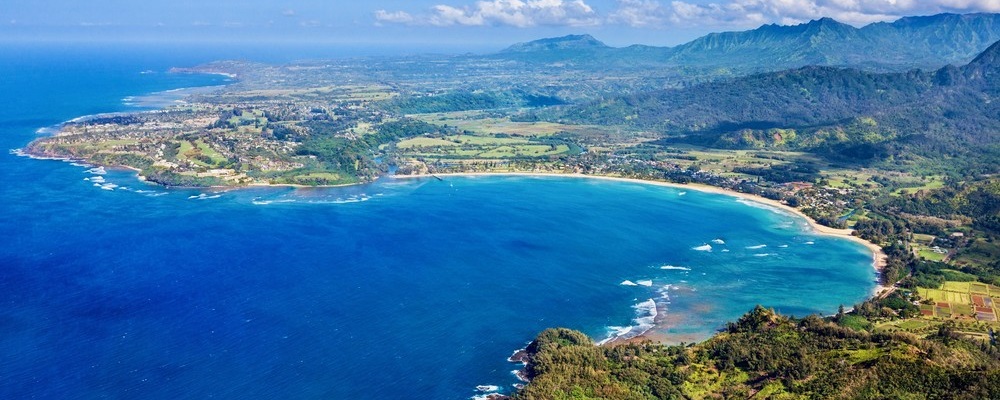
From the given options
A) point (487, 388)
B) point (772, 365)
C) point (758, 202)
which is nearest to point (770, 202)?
point (758, 202)

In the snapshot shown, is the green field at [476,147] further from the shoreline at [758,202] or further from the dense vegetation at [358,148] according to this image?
the shoreline at [758,202]

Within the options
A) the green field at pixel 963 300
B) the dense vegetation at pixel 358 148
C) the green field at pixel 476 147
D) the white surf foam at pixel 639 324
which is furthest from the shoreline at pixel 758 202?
the green field at pixel 476 147

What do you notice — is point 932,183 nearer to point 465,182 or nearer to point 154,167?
point 465,182

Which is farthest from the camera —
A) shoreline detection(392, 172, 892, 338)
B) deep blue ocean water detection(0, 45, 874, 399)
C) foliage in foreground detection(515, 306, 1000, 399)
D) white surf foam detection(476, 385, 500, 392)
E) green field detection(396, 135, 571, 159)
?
green field detection(396, 135, 571, 159)

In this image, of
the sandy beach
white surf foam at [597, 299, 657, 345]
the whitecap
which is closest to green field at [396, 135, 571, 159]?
the sandy beach

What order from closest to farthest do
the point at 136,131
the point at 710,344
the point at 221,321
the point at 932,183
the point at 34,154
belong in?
the point at 710,344, the point at 221,321, the point at 932,183, the point at 34,154, the point at 136,131

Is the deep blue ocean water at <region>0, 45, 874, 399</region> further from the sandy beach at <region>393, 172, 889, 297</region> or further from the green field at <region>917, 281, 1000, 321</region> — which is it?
the green field at <region>917, 281, 1000, 321</region>

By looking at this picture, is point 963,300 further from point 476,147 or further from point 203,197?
point 476,147

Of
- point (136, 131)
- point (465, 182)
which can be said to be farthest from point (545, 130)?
point (136, 131)
